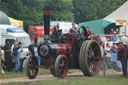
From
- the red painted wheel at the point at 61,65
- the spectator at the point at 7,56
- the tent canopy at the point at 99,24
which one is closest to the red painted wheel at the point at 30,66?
the red painted wheel at the point at 61,65

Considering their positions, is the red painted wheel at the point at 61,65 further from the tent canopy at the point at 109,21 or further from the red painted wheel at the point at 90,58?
the tent canopy at the point at 109,21

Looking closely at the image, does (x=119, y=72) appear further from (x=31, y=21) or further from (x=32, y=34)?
(x=31, y=21)

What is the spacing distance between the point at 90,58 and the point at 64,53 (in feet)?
4.06

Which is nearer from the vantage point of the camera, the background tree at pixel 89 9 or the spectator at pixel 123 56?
the spectator at pixel 123 56

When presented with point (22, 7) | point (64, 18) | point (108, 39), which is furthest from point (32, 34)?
point (64, 18)

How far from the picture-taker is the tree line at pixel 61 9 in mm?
72425

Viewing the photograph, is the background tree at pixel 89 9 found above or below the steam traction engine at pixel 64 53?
above

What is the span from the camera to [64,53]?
62.2 ft

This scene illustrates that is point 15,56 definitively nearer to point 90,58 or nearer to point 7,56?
point 7,56

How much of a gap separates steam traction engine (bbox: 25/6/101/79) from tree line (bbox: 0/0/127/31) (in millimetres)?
45261

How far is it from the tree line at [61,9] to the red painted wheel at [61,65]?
45.8 m

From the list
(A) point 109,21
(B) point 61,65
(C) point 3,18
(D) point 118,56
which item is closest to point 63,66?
(B) point 61,65

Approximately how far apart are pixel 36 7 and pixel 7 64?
55572 millimetres

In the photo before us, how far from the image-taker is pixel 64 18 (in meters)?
98.1
